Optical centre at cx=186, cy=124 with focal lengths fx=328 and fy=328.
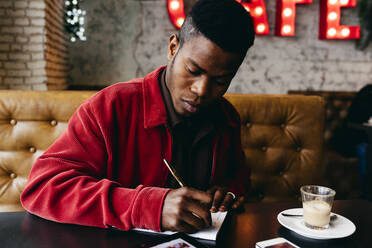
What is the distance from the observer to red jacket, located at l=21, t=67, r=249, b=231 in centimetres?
86

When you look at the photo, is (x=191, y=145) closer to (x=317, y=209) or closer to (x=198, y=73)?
(x=198, y=73)

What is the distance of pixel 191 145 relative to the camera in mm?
1230

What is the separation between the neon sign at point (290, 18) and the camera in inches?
147

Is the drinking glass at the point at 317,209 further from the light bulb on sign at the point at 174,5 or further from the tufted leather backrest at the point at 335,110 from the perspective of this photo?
the light bulb on sign at the point at 174,5

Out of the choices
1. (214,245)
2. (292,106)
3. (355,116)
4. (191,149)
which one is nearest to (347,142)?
(355,116)

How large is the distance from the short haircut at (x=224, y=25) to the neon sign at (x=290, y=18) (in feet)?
8.97

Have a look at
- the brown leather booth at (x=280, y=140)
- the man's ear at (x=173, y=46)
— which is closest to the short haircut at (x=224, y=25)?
the man's ear at (x=173, y=46)

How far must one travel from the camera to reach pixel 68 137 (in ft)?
3.36

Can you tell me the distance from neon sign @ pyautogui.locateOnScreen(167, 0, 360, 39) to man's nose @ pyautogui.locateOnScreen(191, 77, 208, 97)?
2807 mm

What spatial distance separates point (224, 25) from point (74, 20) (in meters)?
3.14

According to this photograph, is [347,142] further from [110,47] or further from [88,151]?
[88,151]

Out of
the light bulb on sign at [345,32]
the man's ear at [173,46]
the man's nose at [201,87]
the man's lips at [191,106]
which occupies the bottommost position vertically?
the man's lips at [191,106]

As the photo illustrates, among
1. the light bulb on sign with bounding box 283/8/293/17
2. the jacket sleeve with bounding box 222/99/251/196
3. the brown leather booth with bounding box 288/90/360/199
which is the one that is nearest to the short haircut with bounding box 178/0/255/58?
the jacket sleeve with bounding box 222/99/251/196

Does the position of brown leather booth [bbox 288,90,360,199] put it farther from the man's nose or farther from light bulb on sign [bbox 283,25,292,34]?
the man's nose
